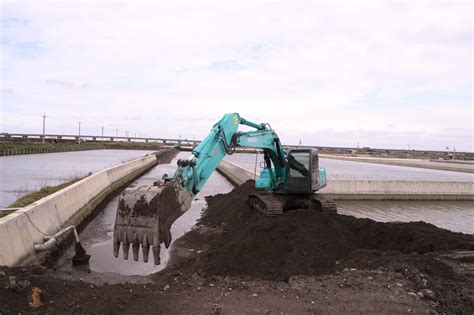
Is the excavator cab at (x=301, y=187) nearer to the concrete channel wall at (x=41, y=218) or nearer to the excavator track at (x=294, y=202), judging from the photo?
the excavator track at (x=294, y=202)

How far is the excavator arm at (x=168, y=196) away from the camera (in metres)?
6.63

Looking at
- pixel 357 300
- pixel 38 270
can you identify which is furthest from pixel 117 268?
pixel 357 300

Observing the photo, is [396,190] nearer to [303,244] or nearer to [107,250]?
[303,244]

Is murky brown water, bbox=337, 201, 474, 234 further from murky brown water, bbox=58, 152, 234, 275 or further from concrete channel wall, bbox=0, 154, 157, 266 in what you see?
concrete channel wall, bbox=0, 154, 157, 266

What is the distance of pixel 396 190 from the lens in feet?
81.0

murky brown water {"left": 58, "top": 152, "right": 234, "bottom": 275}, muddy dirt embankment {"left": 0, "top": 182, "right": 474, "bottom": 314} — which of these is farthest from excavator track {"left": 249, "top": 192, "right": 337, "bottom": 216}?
murky brown water {"left": 58, "top": 152, "right": 234, "bottom": 275}

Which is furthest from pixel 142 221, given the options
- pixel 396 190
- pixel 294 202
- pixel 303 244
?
pixel 396 190

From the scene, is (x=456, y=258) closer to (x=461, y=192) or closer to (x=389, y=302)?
(x=389, y=302)

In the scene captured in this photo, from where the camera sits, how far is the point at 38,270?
22.2ft

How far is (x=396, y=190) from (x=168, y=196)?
20775mm

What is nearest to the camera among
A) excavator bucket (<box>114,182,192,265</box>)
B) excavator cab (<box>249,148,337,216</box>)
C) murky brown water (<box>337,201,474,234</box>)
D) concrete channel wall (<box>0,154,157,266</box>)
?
excavator bucket (<box>114,182,192,265</box>)

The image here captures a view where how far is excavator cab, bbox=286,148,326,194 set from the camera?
12648 millimetres

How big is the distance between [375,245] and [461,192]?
62.6 ft

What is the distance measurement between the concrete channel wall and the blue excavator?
2.66 meters
